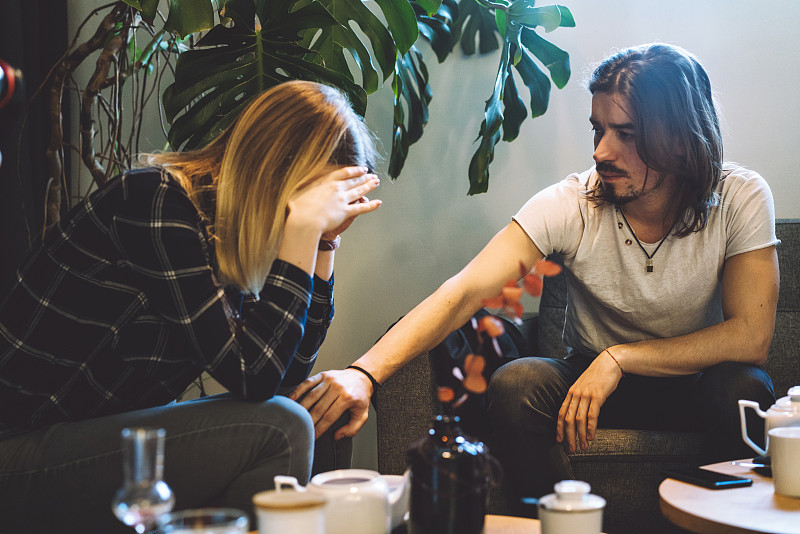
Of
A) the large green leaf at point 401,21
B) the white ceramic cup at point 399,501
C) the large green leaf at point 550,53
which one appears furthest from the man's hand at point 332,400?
the large green leaf at point 550,53

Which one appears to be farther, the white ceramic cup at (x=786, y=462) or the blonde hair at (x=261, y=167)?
the blonde hair at (x=261, y=167)

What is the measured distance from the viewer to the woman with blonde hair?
42.3 inches

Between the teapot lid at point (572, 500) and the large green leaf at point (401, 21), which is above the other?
the large green leaf at point (401, 21)

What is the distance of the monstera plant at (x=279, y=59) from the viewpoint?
69.9 inches

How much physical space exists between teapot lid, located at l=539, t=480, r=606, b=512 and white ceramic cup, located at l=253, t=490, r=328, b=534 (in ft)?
0.79

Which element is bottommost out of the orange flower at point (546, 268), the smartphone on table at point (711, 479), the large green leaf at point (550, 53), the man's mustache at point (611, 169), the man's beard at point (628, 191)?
the smartphone on table at point (711, 479)

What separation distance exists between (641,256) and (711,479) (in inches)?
28.1

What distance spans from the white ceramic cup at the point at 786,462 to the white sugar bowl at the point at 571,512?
398 mm

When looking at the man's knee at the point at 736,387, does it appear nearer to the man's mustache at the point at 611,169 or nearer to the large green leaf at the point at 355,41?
the man's mustache at the point at 611,169

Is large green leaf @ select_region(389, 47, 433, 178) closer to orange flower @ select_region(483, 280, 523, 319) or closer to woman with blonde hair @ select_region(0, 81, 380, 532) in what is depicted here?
woman with blonde hair @ select_region(0, 81, 380, 532)

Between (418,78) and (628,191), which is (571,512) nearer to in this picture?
(628,191)

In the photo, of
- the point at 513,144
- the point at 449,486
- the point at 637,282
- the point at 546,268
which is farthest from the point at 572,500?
the point at 513,144

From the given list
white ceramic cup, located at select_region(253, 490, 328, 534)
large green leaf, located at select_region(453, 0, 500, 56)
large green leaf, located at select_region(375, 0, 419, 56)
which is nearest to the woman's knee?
white ceramic cup, located at select_region(253, 490, 328, 534)

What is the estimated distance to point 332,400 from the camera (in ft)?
4.41
